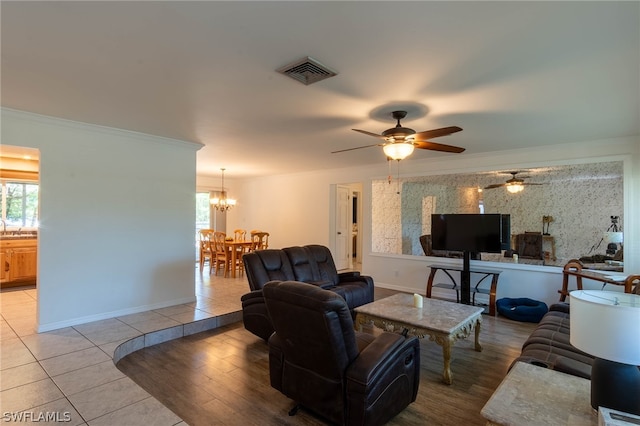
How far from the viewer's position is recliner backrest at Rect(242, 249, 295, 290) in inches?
155

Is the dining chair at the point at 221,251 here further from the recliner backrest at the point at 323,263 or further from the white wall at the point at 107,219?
the recliner backrest at the point at 323,263

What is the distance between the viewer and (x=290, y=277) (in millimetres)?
4340

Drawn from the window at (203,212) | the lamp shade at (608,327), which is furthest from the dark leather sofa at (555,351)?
the window at (203,212)

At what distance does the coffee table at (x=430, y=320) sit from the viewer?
286cm

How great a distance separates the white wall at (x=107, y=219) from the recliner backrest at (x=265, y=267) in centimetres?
143

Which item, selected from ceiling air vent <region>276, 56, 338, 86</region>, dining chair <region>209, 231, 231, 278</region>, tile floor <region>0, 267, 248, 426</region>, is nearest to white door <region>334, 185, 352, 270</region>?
dining chair <region>209, 231, 231, 278</region>

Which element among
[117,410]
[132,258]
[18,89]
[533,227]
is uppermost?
[18,89]

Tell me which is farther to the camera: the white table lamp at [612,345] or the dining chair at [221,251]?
the dining chair at [221,251]

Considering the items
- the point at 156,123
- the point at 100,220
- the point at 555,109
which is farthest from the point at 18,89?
the point at 555,109

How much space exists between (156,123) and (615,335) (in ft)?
14.0

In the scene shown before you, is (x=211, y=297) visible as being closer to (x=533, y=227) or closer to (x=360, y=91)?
(x=360, y=91)

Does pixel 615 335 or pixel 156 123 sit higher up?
pixel 156 123

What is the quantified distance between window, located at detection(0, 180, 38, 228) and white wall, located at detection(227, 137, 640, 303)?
433 cm

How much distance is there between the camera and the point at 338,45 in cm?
208
